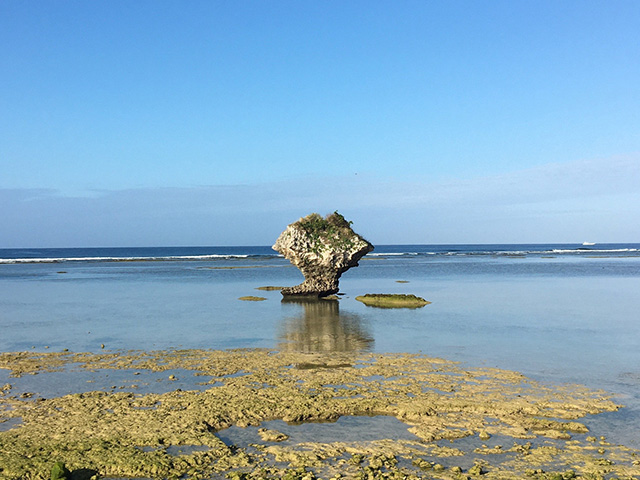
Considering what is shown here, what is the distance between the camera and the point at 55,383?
41.3 feet

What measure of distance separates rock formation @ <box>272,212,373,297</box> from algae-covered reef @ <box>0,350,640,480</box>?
Answer: 55.1ft

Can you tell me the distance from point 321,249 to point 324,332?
38.0 feet

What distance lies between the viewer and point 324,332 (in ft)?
65.5

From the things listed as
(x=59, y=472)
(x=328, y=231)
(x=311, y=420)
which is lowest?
(x=311, y=420)

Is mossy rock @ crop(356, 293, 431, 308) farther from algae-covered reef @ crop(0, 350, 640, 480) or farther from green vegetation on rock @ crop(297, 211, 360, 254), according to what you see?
algae-covered reef @ crop(0, 350, 640, 480)

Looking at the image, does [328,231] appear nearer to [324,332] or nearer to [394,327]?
[394,327]

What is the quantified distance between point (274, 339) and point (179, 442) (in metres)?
9.69

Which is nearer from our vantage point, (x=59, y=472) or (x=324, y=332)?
(x=59, y=472)

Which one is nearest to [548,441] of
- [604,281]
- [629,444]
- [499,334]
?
[629,444]

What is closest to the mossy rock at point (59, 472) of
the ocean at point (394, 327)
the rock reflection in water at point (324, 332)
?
the ocean at point (394, 327)

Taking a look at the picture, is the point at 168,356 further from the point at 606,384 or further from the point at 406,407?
the point at 606,384

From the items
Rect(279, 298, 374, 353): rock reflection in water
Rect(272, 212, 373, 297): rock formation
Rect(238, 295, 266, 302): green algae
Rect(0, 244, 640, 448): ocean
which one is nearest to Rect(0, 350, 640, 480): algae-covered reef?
Rect(0, 244, 640, 448): ocean

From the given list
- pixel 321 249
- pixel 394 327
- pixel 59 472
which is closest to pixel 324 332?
pixel 394 327

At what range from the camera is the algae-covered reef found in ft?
25.7
